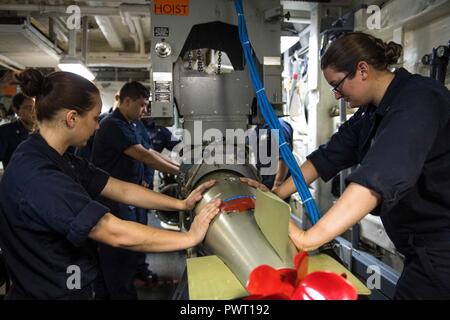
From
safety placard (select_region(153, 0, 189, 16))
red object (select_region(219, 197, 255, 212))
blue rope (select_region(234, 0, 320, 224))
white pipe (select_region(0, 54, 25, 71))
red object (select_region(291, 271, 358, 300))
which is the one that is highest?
white pipe (select_region(0, 54, 25, 71))

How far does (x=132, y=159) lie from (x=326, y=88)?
1.79 meters

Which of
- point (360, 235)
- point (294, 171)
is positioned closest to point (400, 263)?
point (360, 235)

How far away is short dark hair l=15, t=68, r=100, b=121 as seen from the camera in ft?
4.08

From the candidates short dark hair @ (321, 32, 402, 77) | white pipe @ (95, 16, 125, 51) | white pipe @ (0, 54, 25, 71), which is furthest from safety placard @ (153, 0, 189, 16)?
white pipe @ (0, 54, 25, 71)

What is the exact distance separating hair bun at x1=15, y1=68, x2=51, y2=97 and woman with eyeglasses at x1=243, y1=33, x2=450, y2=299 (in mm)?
1037

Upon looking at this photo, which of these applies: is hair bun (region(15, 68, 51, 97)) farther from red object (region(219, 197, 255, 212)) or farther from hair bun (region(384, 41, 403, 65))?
hair bun (region(384, 41, 403, 65))

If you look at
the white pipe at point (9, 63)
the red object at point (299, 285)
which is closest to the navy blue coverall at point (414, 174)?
the red object at point (299, 285)

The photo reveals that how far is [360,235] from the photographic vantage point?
2648 millimetres

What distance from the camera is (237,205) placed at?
1420 mm

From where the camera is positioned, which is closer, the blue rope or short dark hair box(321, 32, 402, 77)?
short dark hair box(321, 32, 402, 77)

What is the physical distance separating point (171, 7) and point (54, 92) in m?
0.89

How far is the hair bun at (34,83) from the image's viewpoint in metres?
1.25

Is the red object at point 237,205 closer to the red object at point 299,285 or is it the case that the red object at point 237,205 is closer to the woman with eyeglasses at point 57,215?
the woman with eyeglasses at point 57,215
